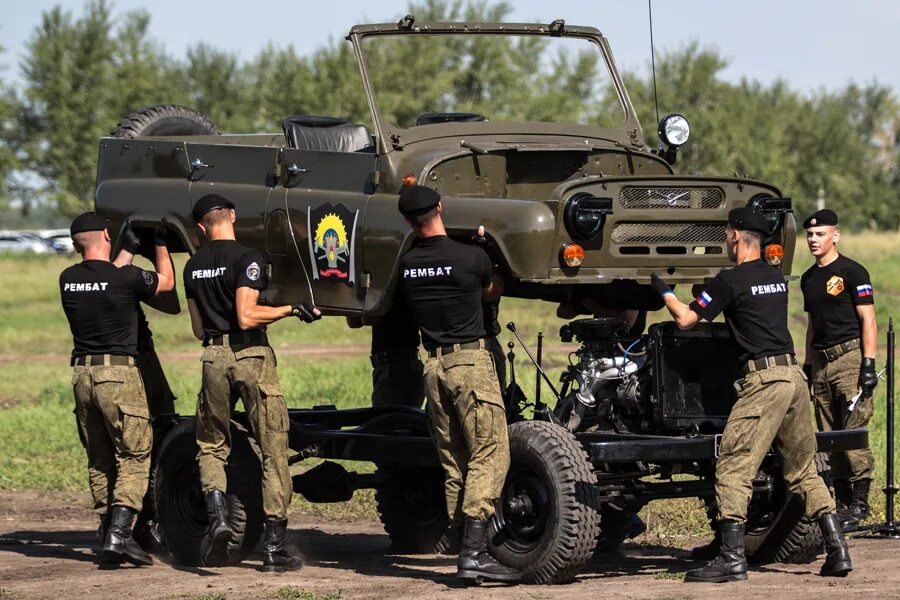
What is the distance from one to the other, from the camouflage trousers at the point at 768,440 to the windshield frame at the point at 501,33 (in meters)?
2.22

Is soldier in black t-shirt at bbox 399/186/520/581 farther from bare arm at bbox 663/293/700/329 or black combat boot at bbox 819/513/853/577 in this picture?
black combat boot at bbox 819/513/853/577

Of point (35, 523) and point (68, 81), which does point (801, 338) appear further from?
point (68, 81)

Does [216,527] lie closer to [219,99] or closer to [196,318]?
[196,318]

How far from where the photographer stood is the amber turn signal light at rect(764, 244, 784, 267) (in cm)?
868

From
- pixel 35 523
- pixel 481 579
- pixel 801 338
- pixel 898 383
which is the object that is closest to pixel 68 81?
pixel 801 338

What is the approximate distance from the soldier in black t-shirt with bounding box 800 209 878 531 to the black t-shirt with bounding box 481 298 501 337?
6.91ft

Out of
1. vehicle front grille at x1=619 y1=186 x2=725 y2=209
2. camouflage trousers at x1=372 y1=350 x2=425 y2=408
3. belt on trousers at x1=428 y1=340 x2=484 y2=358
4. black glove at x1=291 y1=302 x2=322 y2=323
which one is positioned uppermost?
vehicle front grille at x1=619 y1=186 x2=725 y2=209

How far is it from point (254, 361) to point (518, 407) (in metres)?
1.57

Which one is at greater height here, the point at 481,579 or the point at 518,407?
the point at 518,407

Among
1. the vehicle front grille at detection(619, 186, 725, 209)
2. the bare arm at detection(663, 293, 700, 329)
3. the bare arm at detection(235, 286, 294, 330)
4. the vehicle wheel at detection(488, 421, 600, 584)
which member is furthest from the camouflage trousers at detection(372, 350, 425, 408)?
the bare arm at detection(663, 293, 700, 329)

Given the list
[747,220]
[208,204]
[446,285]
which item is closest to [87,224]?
[208,204]

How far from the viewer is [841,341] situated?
9.92 metres

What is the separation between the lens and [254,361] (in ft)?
29.0

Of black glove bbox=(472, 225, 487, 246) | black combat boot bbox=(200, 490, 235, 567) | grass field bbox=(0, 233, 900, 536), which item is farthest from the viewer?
grass field bbox=(0, 233, 900, 536)
